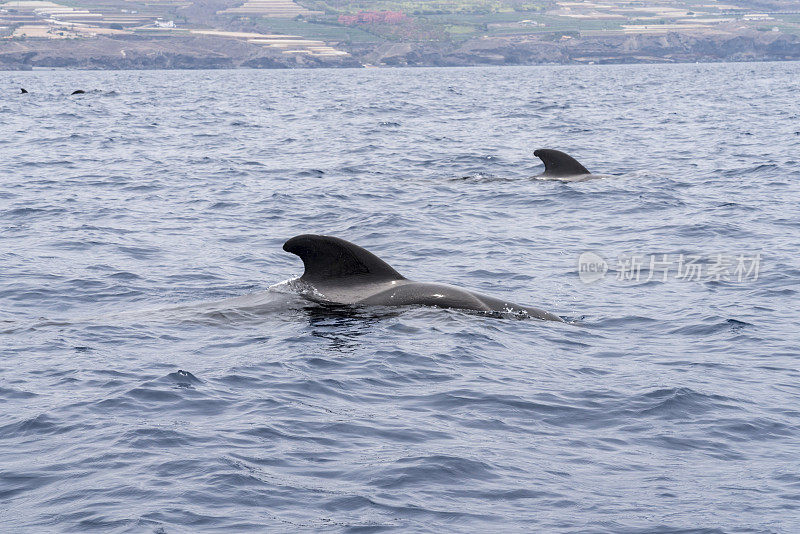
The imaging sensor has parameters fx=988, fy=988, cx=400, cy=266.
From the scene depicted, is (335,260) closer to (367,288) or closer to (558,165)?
(367,288)

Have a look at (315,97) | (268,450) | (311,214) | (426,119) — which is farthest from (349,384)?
(315,97)

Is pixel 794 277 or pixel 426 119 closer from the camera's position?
pixel 794 277

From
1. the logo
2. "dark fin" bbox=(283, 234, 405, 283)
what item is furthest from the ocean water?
"dark fin" bbox=(283, 234, 405, 283)

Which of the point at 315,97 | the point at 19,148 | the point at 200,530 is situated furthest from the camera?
the point at 315,97

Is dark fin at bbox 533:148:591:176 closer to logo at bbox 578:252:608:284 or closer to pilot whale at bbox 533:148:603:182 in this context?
pilot whale at bbox 533:148:603:182

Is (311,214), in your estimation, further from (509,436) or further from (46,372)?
(509,436)

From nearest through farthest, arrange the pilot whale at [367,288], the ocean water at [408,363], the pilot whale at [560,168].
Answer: the ocean water at [408,363], the pilot whale at [367,288], the pilot whale at [560,168]

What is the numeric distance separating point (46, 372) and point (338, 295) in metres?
3.77

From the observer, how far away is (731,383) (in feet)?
33.4

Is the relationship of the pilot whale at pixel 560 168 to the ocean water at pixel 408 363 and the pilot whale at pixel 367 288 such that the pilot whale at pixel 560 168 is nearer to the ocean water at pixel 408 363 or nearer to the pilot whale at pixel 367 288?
the ocean water at pixel 408 363

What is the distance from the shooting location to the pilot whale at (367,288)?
12.5 m

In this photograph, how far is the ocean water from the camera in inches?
288

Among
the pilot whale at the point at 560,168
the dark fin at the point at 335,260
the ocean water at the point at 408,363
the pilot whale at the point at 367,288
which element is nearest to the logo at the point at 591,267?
the ocean water at the point at 408,363

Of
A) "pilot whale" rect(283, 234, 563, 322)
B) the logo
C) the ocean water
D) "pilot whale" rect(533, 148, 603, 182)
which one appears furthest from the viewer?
"pilot whale" rect(533, 148, 603, 182)
